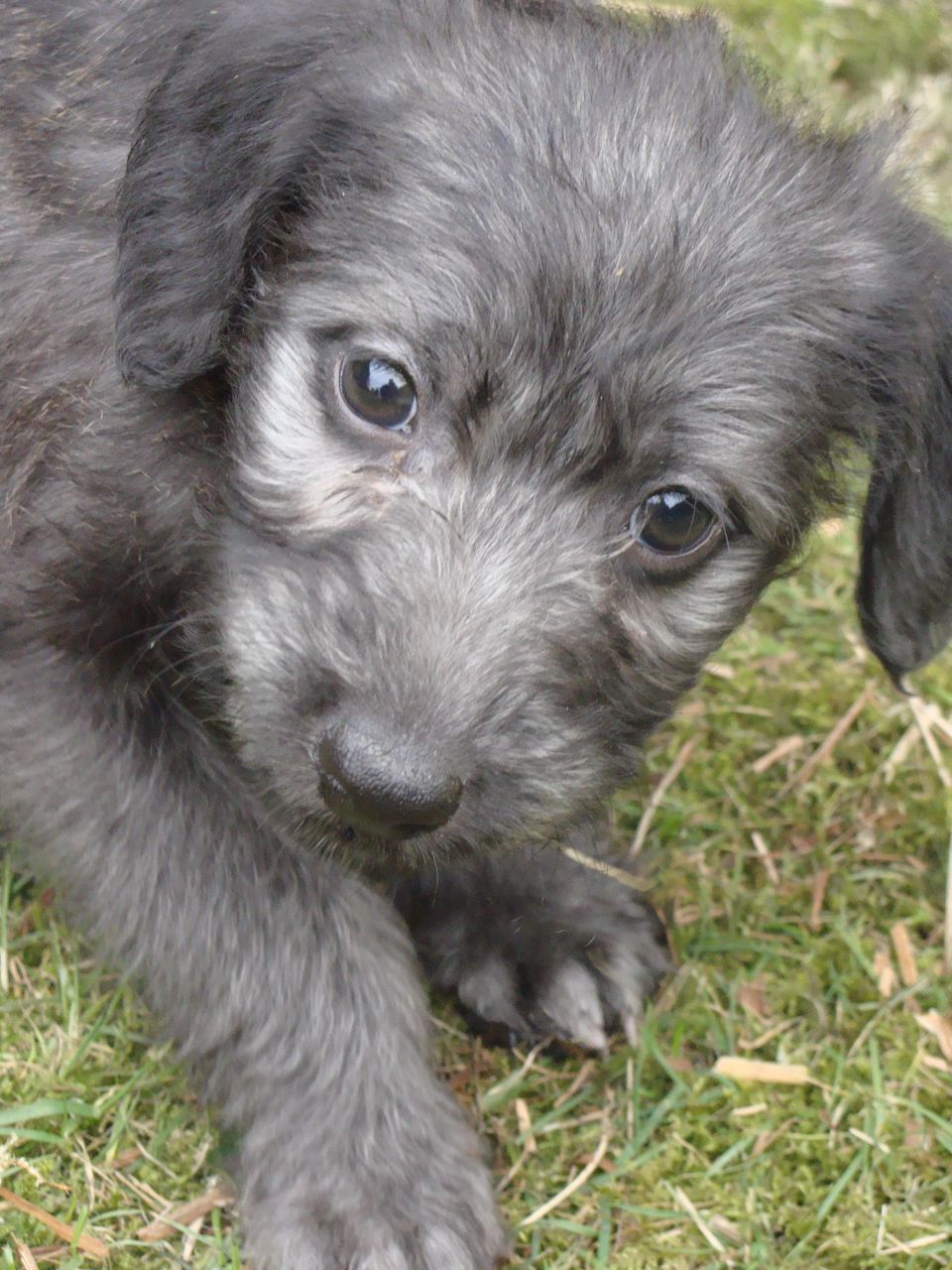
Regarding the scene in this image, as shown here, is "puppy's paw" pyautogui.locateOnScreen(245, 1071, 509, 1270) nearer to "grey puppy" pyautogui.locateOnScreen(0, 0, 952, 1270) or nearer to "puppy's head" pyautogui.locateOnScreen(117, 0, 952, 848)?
"grey puppy" pyautogui.locateOnScreen(0, 0, 952, 1270)

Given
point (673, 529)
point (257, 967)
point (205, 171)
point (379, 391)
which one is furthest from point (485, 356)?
point (257, 967)

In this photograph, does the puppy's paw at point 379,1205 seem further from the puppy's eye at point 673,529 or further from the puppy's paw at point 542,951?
the puppy's eye at point 673,529

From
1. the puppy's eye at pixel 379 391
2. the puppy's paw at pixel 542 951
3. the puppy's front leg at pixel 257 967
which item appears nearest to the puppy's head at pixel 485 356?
the puppy's eye at pixel 379 391

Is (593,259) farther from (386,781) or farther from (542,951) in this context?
(542,951)

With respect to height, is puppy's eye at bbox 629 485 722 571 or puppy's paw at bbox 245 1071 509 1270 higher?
puppy's eye at bbox 629 485 722 571

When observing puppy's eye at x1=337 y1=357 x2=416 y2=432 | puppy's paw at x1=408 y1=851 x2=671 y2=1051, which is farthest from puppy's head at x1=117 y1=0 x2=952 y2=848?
puppy's paw at x1=408 y1=851 x2=671 y2=1051

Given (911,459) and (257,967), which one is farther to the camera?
(911,459)

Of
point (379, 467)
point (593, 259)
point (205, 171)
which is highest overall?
point (593, 259)

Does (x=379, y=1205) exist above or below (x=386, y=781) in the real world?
below
